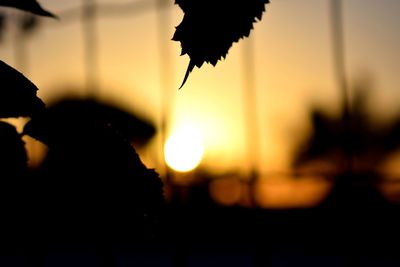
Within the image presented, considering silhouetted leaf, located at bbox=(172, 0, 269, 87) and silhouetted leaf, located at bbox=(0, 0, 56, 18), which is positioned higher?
silhouetted leaf, located at bbox=(0, 0, 56, 18)

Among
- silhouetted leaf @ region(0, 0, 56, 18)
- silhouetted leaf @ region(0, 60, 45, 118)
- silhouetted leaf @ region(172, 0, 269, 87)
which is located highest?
silhouetted leaf @ region(0, 0, 56, 18)

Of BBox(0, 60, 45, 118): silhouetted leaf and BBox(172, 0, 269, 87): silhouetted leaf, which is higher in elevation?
BBox(172, 0, 269, 87): silhouetted leaf
